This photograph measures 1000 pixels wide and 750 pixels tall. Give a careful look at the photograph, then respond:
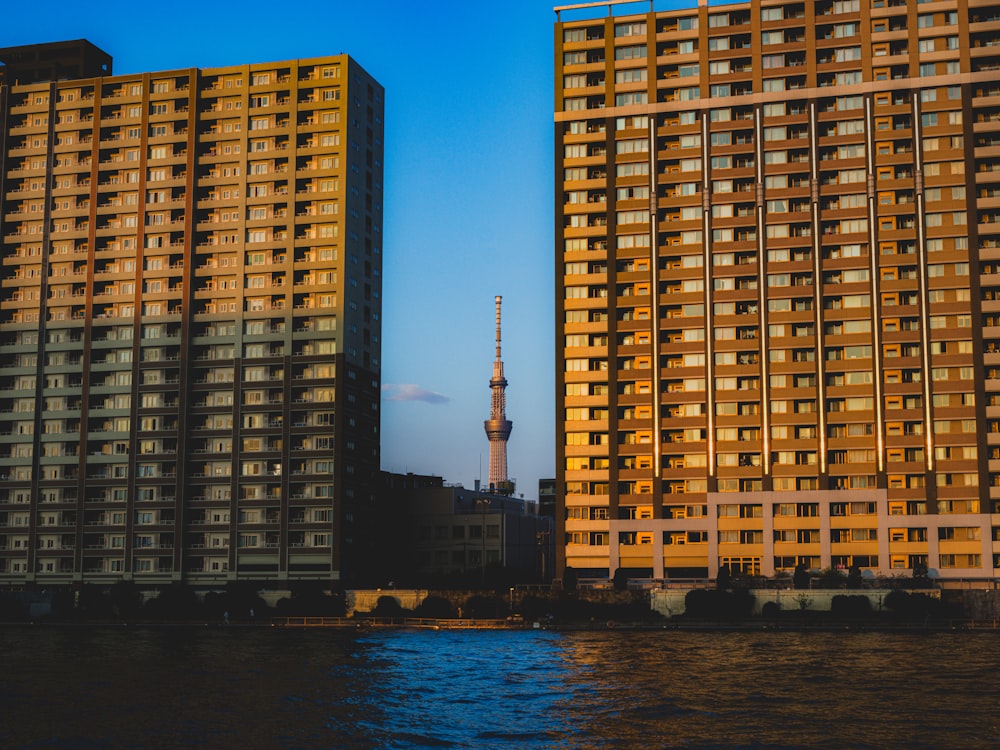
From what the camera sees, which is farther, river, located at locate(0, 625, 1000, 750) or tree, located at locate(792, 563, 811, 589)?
tree, located at locate(792, 563, 811, 589)

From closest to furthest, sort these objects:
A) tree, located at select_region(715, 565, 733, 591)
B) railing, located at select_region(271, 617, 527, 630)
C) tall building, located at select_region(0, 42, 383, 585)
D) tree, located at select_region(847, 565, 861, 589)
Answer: railing, located at select_region(271, 617, 527, 630) < tree, located at select_region(847, 565, 861, 589) < tree, located at select_region(715, 565, 733, 591) < tall building, located at select_region(0, 42, 383, 585)

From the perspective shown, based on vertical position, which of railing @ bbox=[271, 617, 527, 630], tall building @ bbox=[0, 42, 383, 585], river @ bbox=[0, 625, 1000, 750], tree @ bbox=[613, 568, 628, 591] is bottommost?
railing @ bbox=[271, 617, 527, 630]

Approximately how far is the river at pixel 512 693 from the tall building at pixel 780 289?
35.2m

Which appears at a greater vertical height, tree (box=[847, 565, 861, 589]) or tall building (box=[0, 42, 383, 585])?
tall building (box=[0, 42, 383, 585])

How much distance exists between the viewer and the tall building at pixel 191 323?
559 feet

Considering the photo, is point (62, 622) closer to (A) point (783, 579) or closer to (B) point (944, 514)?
(A) point (783, 579)

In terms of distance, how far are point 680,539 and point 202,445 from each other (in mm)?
70398

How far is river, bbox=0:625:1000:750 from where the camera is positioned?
217 feet

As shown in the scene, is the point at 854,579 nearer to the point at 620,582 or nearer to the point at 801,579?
the point at 801,579

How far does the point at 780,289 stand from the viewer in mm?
162625

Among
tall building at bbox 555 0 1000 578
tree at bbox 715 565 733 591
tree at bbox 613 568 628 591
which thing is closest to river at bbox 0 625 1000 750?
tree at bbox 715 565 733 591

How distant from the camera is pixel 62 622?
152 m

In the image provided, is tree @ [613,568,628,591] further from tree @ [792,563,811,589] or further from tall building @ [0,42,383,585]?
tall building @ [0,42,383,585]

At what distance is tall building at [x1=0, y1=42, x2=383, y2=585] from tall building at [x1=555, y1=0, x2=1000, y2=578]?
105ft
